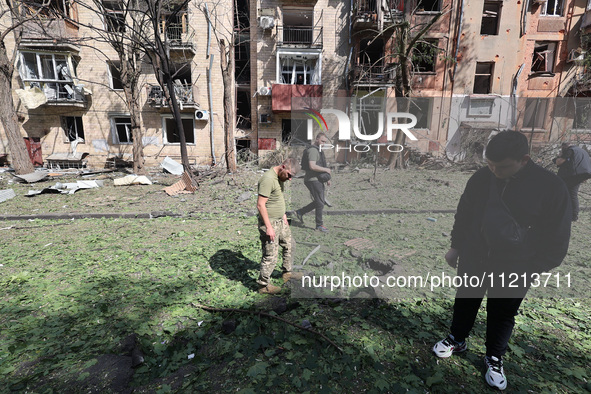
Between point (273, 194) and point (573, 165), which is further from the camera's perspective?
point (273, 194)

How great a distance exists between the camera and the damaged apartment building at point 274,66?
57.0 feet

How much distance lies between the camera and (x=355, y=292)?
375cm

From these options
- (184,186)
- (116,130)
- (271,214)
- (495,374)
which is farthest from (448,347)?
(116,130)

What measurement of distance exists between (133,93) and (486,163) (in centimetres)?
1515

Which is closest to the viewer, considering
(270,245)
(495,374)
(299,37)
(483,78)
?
(495,374)

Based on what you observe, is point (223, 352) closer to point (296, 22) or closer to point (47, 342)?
point (47, 342)

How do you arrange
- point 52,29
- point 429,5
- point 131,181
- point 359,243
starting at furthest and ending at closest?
point 429,5 < point 52,29 < point 131,181 < point 359,243

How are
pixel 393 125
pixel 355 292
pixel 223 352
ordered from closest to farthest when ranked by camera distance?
pixel 223 352 < pixel 393 125 < pixel 355 292

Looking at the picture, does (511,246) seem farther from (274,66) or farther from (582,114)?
(274,66)

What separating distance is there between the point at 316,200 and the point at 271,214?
1.12m

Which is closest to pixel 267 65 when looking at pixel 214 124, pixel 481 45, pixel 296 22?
pixel 296 22

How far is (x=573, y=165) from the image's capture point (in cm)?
278

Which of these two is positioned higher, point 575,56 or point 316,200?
point 575,56

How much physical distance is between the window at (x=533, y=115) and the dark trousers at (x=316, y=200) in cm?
226
